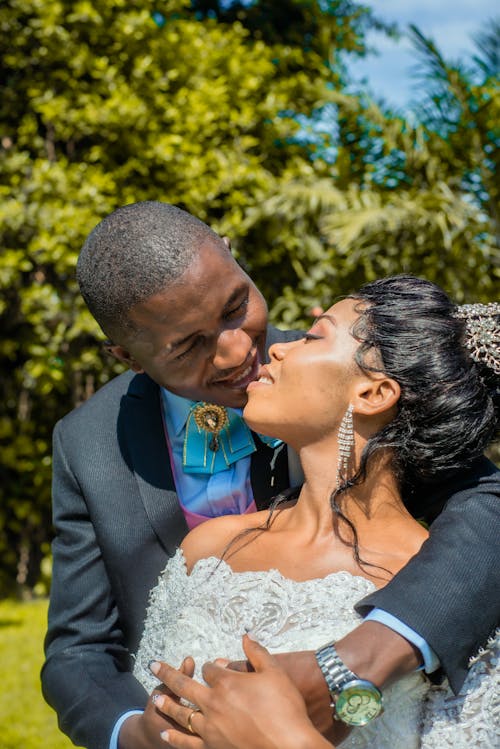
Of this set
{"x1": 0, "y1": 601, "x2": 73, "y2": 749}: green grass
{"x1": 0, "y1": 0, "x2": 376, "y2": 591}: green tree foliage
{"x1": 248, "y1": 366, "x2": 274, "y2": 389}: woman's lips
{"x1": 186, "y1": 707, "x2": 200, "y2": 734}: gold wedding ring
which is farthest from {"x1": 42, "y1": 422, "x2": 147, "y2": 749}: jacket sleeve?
{"x1": 0, "y1": 0, "x2": 376, "y2": 591}: green tree foliage

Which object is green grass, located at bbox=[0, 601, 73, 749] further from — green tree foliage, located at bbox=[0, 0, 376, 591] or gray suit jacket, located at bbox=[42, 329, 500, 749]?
gray suit jacket, located at bbox=[42, 329, 500, 749]

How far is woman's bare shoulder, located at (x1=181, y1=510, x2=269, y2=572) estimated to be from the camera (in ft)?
9.82

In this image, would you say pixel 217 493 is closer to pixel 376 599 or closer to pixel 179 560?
pixel 179 560

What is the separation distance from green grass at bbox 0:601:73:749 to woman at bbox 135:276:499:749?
2759 mm

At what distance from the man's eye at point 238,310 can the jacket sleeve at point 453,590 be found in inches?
39.9

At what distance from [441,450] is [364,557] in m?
0.43

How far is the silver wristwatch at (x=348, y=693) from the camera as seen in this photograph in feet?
7.45

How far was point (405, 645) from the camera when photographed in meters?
2.41

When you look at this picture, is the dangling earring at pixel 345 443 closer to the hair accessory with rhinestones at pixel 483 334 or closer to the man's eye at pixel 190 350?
the hair accessory with rhinestones at pixel 483 334

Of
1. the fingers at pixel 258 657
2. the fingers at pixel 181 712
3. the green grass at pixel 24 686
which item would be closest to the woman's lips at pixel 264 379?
the fingers at pixel 258 657

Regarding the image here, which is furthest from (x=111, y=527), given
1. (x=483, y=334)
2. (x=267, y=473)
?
(x=483, y=334)

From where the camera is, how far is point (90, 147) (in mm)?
8094

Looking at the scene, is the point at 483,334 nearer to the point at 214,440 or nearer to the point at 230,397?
the point at 230,397

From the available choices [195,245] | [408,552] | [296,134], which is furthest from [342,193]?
[408,552]
